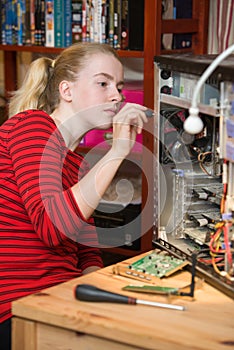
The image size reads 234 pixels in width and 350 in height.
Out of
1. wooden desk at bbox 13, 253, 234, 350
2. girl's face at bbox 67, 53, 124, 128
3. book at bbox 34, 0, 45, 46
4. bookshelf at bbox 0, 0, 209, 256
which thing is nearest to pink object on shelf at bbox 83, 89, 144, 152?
bookshelf at bbox 0, 0, 209, 256

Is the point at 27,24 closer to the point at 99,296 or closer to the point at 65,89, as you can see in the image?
the point at 65,89

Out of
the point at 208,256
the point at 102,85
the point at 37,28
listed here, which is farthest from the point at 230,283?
the point at 37,28

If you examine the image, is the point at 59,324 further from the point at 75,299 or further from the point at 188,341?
the point at 188,341

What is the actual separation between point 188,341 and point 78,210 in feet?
1.42

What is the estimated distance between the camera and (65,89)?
1688mm

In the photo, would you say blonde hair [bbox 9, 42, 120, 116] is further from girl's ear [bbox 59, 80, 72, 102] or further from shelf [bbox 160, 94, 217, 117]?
shelf [bbox 160, 94, 217, 117]

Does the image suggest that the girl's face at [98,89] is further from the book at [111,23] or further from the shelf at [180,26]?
the book at [111,23]

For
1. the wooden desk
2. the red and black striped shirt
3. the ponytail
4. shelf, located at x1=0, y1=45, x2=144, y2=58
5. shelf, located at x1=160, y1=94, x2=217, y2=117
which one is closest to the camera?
the wooden desk

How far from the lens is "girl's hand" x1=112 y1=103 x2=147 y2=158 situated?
4.72 feet

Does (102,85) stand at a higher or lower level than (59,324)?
higher

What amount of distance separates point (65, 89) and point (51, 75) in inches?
5.0

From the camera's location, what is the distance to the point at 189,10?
255cm

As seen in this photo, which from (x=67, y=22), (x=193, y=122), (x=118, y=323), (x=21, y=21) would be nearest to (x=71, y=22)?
(x=67, y=22)

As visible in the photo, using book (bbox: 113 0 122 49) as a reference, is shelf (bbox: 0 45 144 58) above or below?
below
